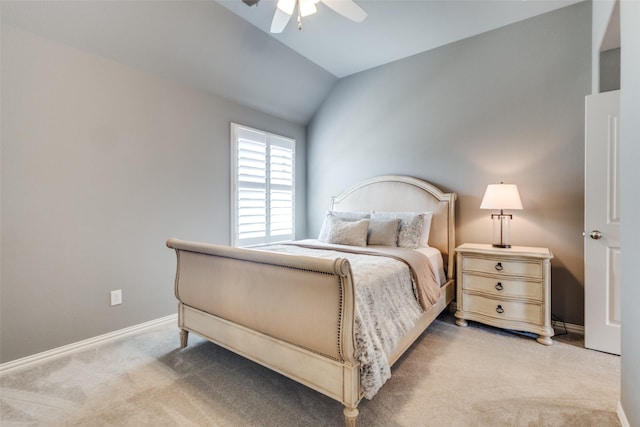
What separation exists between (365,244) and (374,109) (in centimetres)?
192

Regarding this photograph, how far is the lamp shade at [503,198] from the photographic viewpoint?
8.63ft

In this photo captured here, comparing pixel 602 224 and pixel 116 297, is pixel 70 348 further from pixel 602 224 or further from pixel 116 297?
pixel 602 224

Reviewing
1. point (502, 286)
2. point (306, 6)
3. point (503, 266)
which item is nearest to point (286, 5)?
point (306, 6)

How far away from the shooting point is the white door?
2.22 meters

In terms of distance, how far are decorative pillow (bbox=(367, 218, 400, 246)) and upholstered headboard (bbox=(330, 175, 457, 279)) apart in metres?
0.49

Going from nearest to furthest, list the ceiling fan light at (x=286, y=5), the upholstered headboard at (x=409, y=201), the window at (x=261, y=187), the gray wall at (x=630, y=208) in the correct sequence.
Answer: the gray wall at (x=630, y=208), the ceiling fan light at (x=286, y=5), the upholstered headboard at (x=409, y=201), the window at (x=261, y=187)

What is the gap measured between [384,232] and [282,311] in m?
1.63

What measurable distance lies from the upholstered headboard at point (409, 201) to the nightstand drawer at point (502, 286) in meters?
0.35

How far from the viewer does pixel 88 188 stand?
243 cm

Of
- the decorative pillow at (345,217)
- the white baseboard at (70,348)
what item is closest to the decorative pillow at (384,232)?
the decorative pillow at (345,217)

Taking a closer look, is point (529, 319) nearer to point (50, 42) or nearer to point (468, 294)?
point (468, 294)

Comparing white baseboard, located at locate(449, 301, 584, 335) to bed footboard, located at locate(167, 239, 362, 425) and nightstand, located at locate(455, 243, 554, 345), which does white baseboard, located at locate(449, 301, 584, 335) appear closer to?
nightstand, located at locate(455, 243, 554, 345)

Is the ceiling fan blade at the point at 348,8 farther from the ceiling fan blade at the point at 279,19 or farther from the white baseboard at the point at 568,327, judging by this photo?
the white baseboard at the point at 568,327

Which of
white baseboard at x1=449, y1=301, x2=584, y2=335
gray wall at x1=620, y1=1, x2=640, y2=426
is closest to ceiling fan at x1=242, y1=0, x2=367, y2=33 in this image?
gray wall at x1=620, y1=1, x2=640, y2=426
